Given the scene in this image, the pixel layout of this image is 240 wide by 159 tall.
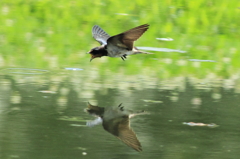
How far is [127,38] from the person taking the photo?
19.8 ft

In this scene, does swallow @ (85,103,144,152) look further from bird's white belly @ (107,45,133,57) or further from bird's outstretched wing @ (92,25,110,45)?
bird's outstretched wing @ (92,25,110,45)

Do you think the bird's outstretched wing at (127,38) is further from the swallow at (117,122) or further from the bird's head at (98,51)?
the swallow at (117,122)

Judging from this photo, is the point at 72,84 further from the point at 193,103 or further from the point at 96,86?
the point at 193,103

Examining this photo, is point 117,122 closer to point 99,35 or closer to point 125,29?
point 99,35

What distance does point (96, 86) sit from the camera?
6602mm

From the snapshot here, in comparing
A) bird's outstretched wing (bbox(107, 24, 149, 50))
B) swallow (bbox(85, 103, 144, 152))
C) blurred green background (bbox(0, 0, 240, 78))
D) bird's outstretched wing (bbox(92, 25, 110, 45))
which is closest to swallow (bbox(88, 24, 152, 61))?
bird's outstretched wing (bbox(107, 24, 149, 50))

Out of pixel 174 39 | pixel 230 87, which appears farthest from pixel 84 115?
pixel 174 39

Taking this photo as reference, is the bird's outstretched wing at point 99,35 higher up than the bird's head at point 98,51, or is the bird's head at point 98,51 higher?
the bird's outstretched wing at point 99,35

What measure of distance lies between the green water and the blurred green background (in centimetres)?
2

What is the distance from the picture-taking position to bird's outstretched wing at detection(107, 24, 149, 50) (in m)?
5.79

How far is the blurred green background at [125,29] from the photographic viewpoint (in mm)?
7953

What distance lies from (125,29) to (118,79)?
3289 millimetres

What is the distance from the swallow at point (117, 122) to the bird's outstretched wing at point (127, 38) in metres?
0.69

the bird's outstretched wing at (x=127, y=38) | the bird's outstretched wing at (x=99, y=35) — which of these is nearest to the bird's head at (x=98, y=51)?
the bird's outstretched wing at (x=127, y=38)
